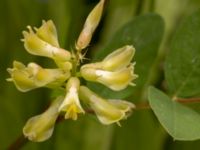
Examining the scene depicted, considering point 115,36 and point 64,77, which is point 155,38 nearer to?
point 115,36

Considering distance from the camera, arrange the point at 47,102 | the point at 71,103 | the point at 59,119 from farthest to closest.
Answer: the point at 47,102, the point at 59,119, the point at 71,103

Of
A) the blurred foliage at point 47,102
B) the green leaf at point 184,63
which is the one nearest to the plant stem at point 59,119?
the green leaf at point 184,63

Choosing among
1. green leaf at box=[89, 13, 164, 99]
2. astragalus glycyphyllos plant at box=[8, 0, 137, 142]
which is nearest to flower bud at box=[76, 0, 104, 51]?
astragalus glycyphyllos plant at box=[8, 0, 137, 142]

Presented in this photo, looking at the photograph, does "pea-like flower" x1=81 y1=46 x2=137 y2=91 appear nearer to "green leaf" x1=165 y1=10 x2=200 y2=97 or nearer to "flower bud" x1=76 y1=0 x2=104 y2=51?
"flower bud" x1=76 y1=0 x2=104 y2=51

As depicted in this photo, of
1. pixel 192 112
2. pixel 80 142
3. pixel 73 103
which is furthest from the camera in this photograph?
pixel 80 142

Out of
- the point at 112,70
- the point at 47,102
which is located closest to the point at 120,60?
the point at 112,70

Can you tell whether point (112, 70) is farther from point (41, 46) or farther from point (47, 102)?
point (47, 102)

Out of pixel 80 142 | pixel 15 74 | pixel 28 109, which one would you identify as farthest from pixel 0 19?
pixel 15 74
